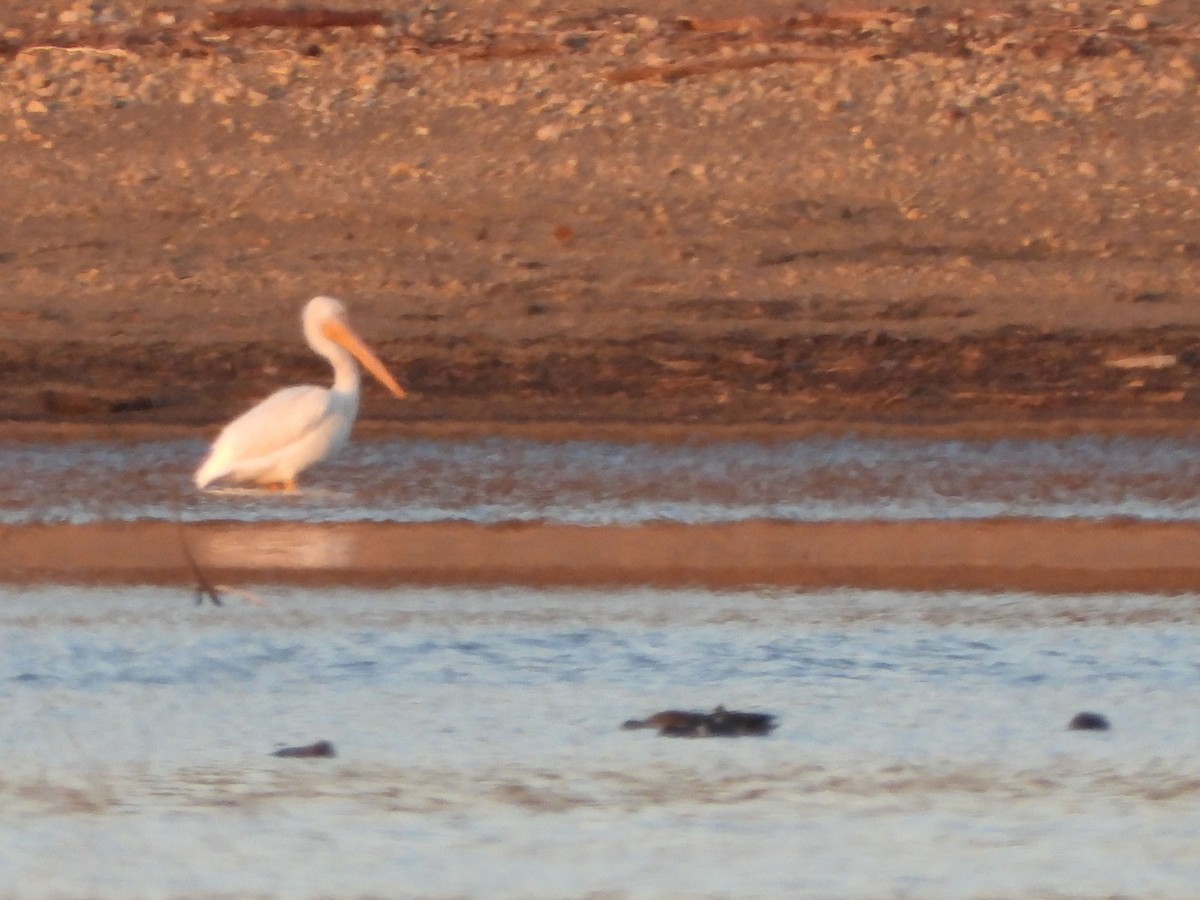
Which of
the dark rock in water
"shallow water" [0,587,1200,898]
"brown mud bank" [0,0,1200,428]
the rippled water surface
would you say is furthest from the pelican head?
the dark rock in water

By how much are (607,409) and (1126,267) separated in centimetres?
243

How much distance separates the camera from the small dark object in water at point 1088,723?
249 inches

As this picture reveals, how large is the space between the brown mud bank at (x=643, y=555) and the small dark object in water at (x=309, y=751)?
178 centimetres

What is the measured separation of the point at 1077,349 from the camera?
10.9 meters

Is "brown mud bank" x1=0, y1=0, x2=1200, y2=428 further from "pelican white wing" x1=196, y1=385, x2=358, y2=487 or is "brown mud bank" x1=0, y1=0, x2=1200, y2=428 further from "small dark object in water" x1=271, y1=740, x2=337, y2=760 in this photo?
"small dark object in water" x1=271, y1=740, x2=337, y2=760

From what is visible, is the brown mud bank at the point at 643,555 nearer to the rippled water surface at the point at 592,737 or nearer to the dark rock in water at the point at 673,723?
the rippled water surface at the point at 592,737

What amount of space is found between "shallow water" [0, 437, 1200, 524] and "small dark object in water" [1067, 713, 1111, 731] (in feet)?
7.97

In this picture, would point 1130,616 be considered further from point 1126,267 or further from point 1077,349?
point 1126,267

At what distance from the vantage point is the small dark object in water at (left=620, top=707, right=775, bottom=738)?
627 cm

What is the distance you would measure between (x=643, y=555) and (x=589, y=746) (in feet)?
7.03

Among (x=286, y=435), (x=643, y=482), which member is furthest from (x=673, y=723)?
(x=286, y=435)

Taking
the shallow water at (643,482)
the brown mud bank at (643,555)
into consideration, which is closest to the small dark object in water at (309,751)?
the brown mud bank at (643,555)

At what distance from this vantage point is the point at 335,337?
10.2 meters

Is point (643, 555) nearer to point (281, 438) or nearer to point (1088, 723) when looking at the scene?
point (281, 438)
